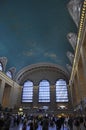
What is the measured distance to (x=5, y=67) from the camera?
781 inches

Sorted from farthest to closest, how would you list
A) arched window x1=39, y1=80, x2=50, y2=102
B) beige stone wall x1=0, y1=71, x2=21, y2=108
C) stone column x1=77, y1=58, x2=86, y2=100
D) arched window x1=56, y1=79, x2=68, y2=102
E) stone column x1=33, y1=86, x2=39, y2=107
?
arched window x1=39, y1=80, x2=50, y2=102 < arched window x1=56, y1=79, x2=68, y2=102 < stone column x1=33, y1=86, x2=39, y2=107 < beige stone wall x1=0, y1=71, x2=21, y2=108 < stone column x1=77, y1=58, x2=86, y2=100

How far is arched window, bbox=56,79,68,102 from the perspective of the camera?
79.5 ft

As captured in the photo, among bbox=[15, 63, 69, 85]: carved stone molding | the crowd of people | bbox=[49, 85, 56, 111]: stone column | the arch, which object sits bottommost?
the crowd of people

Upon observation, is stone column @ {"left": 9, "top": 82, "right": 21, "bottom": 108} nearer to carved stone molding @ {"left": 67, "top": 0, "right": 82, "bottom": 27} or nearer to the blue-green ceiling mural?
the blue-green ceiling mural

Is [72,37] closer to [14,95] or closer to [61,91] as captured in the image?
[61,91]

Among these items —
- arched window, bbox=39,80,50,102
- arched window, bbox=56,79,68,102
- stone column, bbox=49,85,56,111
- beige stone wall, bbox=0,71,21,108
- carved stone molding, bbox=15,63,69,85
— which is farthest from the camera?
carved stone molding, bbox=15,63,69,85

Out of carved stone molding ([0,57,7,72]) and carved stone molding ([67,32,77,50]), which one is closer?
carved stone molding ([67,32,77,50])

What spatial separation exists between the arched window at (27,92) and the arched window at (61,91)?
4.87 metres

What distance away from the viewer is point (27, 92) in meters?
25.1

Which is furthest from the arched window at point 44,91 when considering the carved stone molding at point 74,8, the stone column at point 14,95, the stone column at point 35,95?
the carved stone molding at point 74,8

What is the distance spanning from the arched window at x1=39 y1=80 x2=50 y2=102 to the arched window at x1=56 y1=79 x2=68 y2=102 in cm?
179

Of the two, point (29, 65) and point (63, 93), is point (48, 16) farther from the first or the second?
point (63, 93)

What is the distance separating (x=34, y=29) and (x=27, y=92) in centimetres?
1381

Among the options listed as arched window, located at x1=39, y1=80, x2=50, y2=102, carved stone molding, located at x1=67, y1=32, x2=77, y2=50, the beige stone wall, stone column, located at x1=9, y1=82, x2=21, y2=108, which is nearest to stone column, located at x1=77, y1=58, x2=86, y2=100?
carved stone molding, located at x1=67, y1=32, x2=77, y2=50
